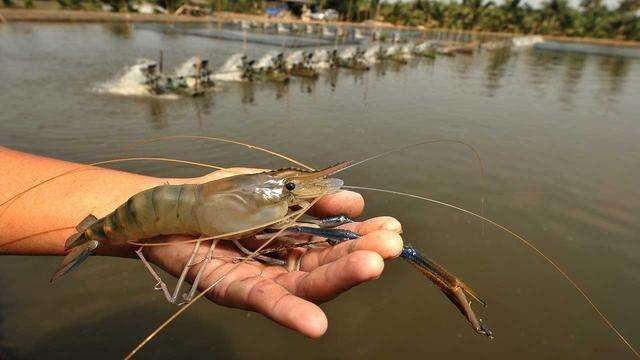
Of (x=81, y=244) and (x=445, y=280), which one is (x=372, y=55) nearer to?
(x=81, y=244)

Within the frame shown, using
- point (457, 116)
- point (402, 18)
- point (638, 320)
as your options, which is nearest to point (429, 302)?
point (638, 320)

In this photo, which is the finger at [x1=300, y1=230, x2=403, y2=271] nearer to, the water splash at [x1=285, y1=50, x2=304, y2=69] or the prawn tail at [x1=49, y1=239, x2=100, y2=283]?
the prawn tail at [x1=49, y1=239, x2=100, y2=283]

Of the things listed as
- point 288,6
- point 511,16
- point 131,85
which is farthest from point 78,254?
point 511,16

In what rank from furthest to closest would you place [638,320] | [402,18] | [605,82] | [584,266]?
[402,18]
[605,82]
[584,266]
[638,320]

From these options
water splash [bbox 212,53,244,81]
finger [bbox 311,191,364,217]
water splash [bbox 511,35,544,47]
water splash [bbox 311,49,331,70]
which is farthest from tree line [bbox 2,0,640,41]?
finger [bbox 311,191,364,217]

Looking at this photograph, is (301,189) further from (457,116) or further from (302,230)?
(457,116)
